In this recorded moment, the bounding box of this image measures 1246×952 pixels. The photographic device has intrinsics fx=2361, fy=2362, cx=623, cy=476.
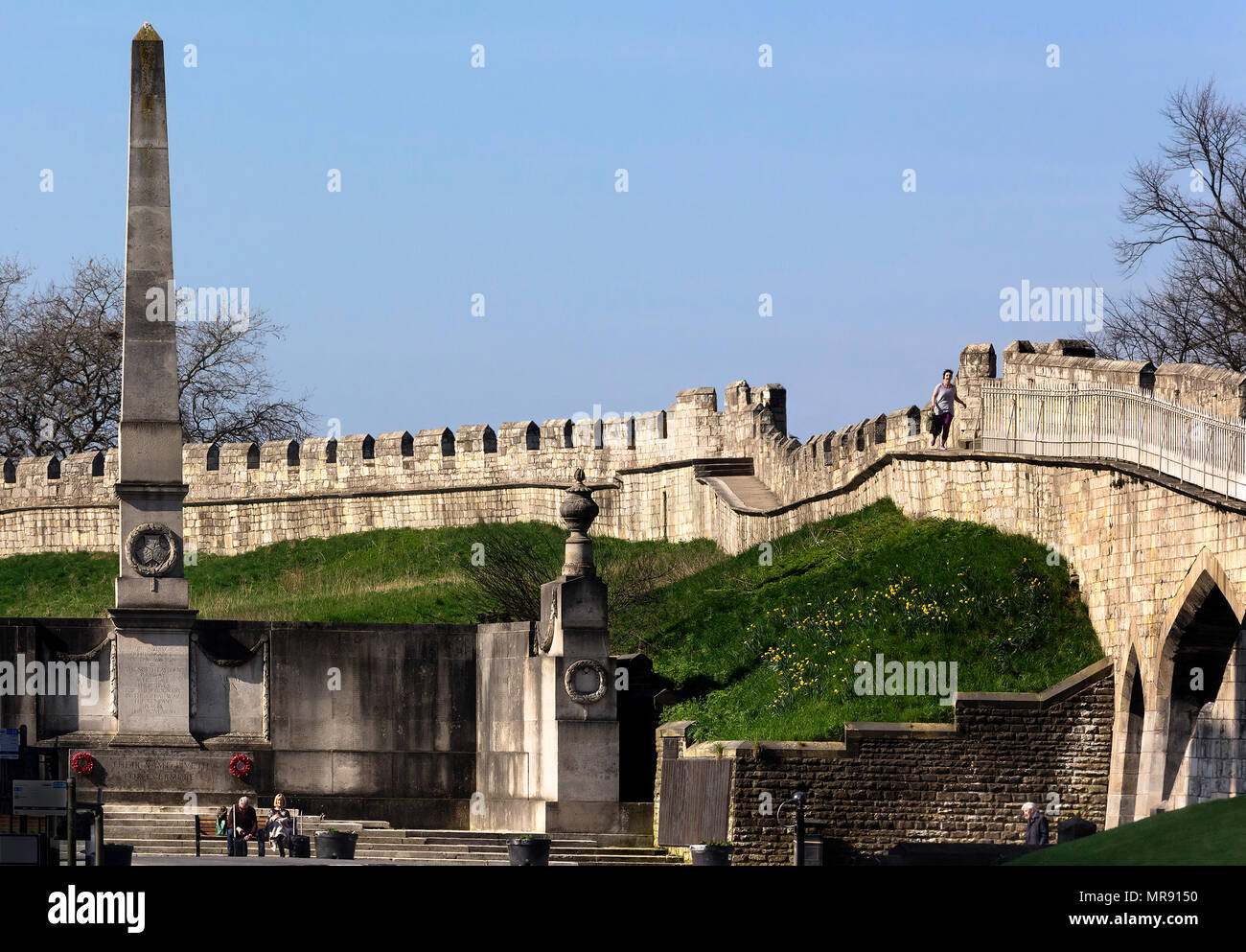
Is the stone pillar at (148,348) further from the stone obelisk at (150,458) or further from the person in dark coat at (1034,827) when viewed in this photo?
the person in dark coat at (1034,827)

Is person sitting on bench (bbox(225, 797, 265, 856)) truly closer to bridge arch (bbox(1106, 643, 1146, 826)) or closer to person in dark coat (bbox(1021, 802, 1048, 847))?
person in dark coat (bbox(1021, 802, 1048, 847))

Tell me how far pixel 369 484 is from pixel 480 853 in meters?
24.9

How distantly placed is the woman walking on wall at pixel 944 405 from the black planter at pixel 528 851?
1164 centimetres

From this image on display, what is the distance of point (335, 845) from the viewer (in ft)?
81.5

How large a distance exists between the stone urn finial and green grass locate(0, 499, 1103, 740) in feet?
9.04

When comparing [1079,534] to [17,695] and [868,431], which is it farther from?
[17,695]

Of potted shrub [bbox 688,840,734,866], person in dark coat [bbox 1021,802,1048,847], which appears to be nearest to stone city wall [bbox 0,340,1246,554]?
person in dark coat [bbox 1021,802,1048,847]

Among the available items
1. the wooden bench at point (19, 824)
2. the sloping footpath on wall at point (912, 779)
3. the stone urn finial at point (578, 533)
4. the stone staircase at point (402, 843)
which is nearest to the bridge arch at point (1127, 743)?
the sloping footpath on wall at point (912, 779)

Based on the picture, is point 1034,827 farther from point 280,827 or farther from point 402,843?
point 280,827

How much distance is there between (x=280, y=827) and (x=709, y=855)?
4652 mm

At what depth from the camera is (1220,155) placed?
173ft

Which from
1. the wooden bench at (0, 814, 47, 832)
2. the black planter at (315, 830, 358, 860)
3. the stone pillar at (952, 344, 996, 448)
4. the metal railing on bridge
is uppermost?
the stone pillar at (952, 344, 996, 448)

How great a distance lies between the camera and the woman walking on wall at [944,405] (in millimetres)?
33781

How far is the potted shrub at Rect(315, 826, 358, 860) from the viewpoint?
2484 centimetres
